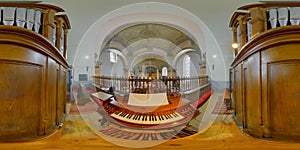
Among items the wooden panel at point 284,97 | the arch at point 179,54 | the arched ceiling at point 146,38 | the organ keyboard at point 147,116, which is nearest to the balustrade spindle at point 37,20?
the arched ceiling at point 146,38

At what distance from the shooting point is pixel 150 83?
131 cm

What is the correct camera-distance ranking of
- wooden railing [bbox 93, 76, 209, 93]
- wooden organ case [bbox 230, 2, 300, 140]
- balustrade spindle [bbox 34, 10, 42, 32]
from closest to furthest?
wooden organ case [bbox 230, 2, 300, 140] < balustrade spindle [bbox 34, 10, 42, 32] < wooden railing [bbox 93, 76, 209, 93]

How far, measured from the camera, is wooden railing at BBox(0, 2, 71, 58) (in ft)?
3.59

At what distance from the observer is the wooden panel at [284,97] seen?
1.01 m

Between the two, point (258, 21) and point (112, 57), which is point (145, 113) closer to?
point (112, 57)

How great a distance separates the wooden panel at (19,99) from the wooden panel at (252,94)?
4.76 ft

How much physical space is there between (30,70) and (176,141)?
1134 mm

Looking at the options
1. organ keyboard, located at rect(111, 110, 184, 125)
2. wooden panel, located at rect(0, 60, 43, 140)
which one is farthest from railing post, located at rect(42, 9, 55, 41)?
organ keyboard, located at rect(111, 110, 184, 125)

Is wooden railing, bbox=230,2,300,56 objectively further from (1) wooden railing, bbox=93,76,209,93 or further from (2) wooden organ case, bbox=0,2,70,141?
(2) wooden organ case, bbox=0,2,70,141

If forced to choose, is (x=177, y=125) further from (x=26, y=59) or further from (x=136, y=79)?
(x=26, y=59)

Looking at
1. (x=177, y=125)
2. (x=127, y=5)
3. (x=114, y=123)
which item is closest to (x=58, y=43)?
(x=127, y=5)

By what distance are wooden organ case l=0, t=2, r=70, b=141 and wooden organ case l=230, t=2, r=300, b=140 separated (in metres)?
1.38

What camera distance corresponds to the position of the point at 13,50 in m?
1.03

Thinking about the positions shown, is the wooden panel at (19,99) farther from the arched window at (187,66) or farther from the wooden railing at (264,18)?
the wooden railing at (264,18)
